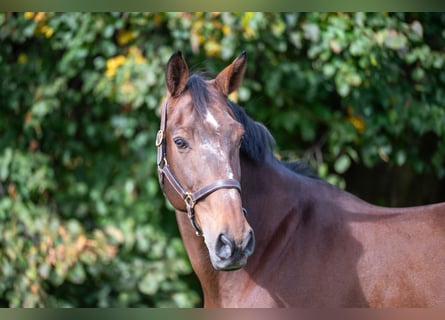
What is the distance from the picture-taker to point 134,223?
505cm

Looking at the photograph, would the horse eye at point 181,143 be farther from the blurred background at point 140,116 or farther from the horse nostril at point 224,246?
the blurred background at point 140,116

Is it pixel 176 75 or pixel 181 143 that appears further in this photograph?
pixel 176 75

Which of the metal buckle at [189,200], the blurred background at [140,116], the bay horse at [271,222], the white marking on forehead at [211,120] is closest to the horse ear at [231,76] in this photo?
the bay horse at [271,222]

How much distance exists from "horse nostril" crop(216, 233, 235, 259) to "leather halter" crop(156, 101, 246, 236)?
0.18 meters

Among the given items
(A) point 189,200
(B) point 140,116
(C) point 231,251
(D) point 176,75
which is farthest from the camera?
(B) point 140,116

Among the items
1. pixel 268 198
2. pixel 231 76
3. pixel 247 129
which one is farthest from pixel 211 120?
pixel 268 198

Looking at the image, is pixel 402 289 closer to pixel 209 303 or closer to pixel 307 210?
pixel 307 210

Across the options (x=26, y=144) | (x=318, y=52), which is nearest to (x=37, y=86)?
(x=26, y=144)

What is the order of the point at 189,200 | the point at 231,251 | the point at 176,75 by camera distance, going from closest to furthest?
1. the point at 231,251
2. the point at 189,200
3. the point at 176,75

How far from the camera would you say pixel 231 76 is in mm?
2453

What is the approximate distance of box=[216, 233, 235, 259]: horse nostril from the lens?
1.92 m

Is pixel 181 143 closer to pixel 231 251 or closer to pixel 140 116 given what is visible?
pixel 231 251

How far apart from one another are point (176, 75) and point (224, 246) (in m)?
0.76

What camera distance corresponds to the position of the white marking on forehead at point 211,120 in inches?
85.2
